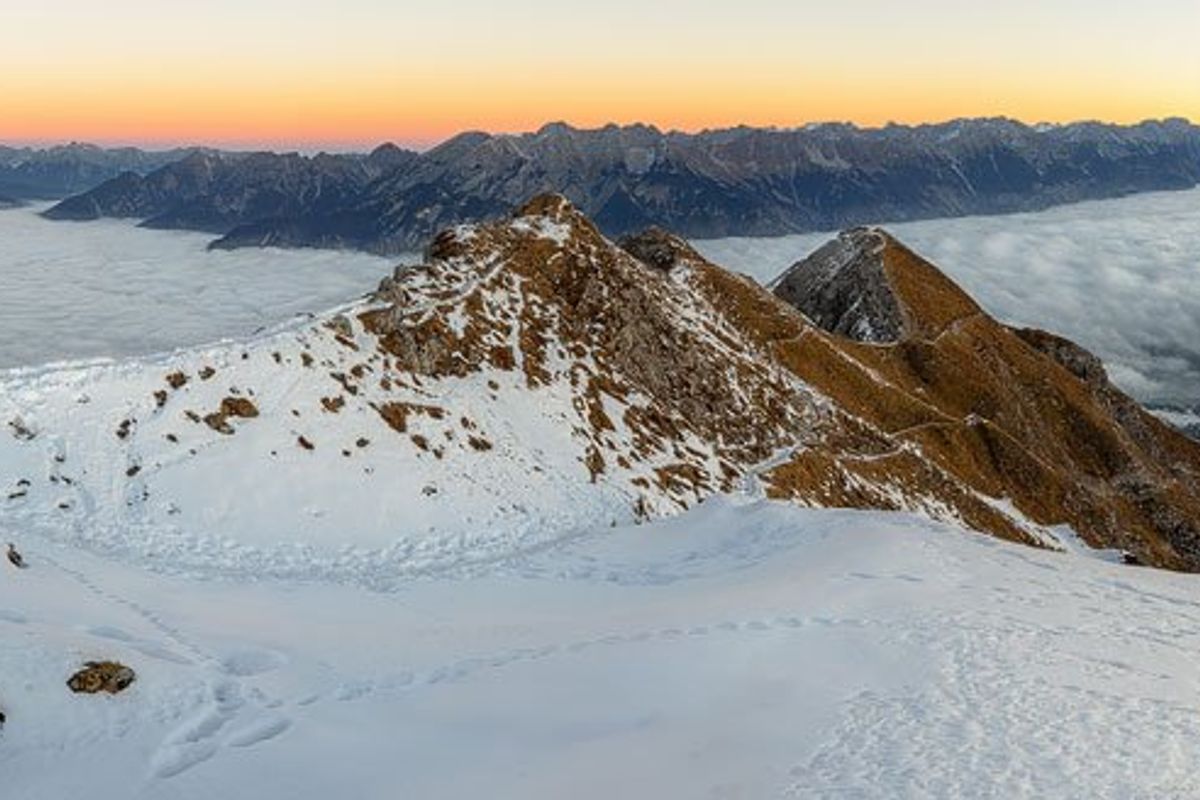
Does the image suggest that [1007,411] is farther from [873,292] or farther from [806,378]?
[806,378]

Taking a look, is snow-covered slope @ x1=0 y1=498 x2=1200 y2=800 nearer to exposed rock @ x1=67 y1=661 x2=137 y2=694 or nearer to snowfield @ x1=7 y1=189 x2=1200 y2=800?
snowfield @ x1=7 y1=189 x2=1200 y2=800

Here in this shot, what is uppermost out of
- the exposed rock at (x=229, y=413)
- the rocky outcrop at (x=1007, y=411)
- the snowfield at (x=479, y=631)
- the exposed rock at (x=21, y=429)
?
the exposed rock at (x=21, y=429)

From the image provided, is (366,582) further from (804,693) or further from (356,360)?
(356,360)

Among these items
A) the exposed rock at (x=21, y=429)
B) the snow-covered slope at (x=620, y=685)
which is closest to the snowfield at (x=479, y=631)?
the snow-covered slope at (x=620, y=685)

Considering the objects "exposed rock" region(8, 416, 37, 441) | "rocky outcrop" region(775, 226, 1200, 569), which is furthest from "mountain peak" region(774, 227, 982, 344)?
"exposed rock" region(8, 416, 37, 441)

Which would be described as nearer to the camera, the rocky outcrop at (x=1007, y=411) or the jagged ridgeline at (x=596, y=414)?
the jagged ridgeline at (x=596, y=414)

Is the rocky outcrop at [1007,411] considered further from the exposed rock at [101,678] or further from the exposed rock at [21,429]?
the exposed rock at [101,678]
